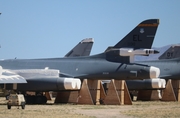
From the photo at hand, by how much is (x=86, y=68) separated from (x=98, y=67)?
116 centimetres

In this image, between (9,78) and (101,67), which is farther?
(101,67)

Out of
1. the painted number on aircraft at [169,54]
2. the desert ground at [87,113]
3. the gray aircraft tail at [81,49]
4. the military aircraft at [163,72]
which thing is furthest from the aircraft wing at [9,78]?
the painted number on aircraft at [169,54]

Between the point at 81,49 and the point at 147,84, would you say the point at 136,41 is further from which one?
the point at 81,49

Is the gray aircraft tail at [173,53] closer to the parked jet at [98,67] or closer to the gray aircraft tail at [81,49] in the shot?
the gray aircraft tail at [81,49]

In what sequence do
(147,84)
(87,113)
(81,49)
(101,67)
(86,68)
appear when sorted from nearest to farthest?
(87,113) < (101,67) < (86,68) < (147,84) < (81,49)

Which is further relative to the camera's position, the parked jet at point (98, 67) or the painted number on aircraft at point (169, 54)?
the painted number on aircraft at point (169, 54)

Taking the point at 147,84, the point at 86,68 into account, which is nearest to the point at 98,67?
the point at 86,68

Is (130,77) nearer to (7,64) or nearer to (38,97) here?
(38,97)

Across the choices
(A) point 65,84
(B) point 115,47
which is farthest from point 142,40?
(A) point 65,84

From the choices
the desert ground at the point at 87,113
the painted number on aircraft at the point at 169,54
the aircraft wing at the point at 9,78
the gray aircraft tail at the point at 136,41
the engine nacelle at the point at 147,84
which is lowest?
the desert ground at the point at 87,113

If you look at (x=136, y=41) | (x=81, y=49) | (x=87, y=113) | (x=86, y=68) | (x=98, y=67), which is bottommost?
(x=87, y=113)

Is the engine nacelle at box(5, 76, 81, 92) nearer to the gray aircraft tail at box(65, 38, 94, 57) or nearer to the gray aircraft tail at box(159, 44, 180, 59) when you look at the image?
the gray aircraft tail at box(65, 38, 94, 57)

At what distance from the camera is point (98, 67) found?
3841 cm

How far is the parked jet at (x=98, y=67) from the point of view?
120 feet
